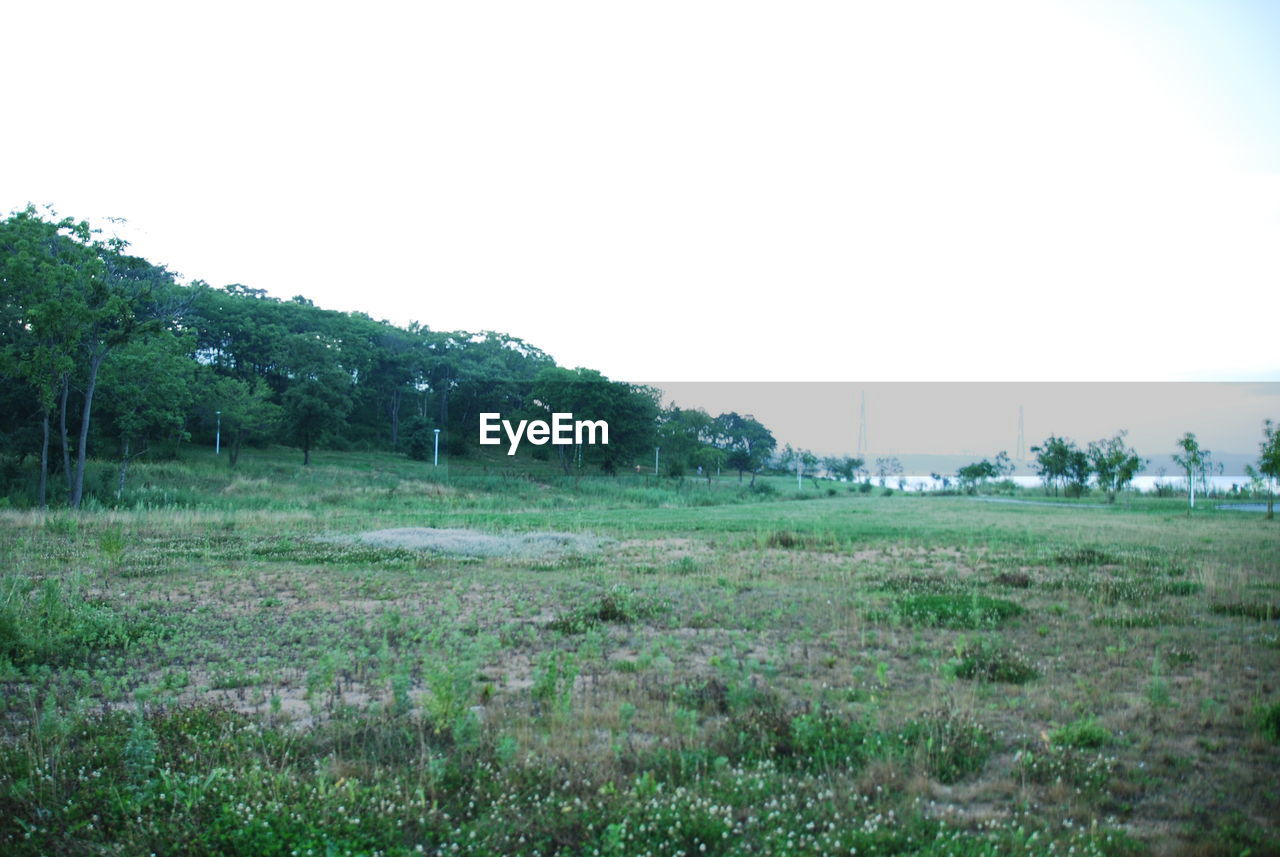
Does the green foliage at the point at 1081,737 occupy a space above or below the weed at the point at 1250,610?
below

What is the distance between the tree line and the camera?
30.3 m

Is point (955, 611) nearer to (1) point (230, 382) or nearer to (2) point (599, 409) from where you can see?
(1) point (230, 382)

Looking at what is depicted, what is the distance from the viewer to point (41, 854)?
4270mm

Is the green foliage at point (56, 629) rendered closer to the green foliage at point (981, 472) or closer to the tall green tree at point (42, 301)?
the tall green tree at point (42, 301)

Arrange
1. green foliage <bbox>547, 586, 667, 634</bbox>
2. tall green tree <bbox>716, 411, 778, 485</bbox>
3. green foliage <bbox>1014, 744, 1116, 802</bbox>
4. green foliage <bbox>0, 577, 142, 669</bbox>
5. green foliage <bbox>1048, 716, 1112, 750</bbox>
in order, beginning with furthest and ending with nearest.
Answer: tall green tree <bbox>716, 411, 778, 485</bbox>
green foliage <bbox>547, 586, 667, 634</bbox>
green foliage <bbox>0, 577, 142, 669</bbox>
green foliage <bbox>1048, 716, 1112, 750</bbox>
green foliage <bbox>1014, 744, 1116, 802</bbox>

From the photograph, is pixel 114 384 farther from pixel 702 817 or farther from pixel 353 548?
pixel 702 817

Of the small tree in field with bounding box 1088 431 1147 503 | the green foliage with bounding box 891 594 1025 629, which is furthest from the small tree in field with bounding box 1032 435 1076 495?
the green foliage with bounding box 891 594 1025 629

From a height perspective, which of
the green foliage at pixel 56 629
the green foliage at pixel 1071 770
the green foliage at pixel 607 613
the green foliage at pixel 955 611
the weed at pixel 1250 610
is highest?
the weed at pixel 1250 610

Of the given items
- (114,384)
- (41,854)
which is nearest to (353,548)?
(41,854)

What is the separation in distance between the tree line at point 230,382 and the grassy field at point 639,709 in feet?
65.1

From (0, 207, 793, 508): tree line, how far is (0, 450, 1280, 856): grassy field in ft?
65.1

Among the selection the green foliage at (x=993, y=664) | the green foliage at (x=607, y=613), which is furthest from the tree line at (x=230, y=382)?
the green foliage at (x=993, y=664)

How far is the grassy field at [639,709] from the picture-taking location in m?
4.48

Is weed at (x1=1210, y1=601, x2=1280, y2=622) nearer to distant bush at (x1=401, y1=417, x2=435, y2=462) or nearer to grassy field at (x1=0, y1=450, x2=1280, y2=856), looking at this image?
grassy field at (x1=0, y1=450, x2=1280, y2=856)
